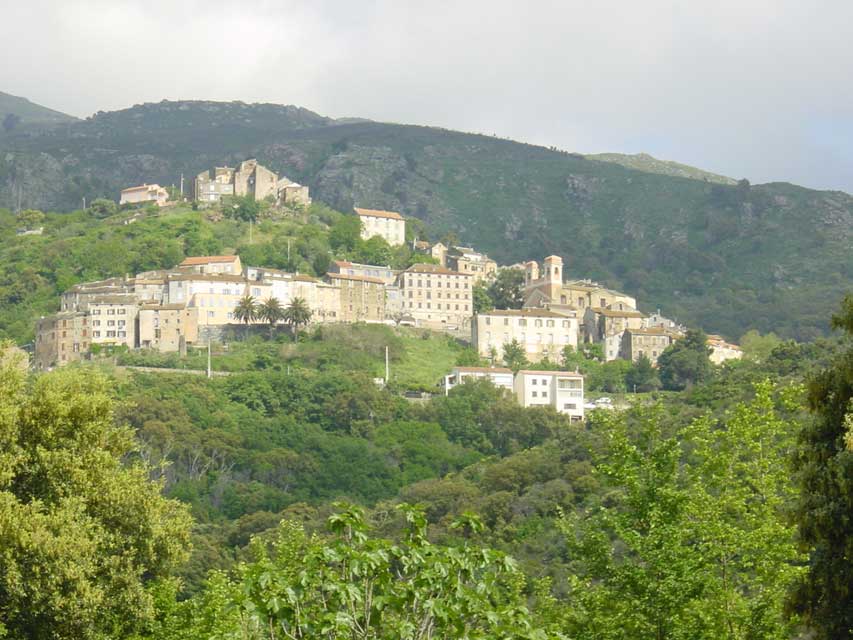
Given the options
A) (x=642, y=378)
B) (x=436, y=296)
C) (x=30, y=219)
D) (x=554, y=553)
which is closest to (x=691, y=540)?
(x=554, y=553)

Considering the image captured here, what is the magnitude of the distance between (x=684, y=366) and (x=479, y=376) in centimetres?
1744

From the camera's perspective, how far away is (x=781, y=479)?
25.2 metres

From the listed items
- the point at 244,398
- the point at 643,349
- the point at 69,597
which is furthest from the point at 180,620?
the point at 643,349

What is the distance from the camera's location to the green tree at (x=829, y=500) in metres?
19.4

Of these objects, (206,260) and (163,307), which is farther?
(206,260)

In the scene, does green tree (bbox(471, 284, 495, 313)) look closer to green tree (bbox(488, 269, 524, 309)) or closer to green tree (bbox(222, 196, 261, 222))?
green tree (bbox(488, 269, 524, 309))

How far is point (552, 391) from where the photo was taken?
363 feet

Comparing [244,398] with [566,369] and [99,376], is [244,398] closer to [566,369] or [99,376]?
[566,369]

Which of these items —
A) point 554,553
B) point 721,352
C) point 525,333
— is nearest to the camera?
point 554,553

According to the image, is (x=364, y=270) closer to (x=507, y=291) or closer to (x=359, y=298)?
(x=359, y=298)

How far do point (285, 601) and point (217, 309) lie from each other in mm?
102950

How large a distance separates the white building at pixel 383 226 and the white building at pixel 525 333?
29.0 meters

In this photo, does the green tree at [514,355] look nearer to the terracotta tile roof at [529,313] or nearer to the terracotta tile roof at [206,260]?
Answer: the terracotta tile roof at [529,313]

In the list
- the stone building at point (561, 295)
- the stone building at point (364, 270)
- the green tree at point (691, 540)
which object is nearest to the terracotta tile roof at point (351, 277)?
the stone building at point (364, 270)
